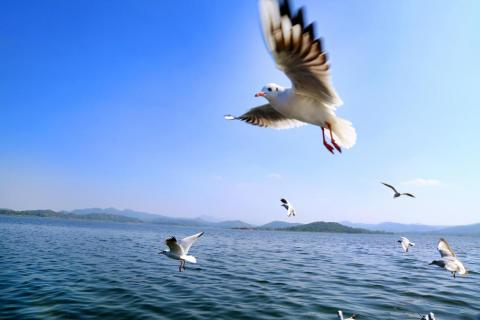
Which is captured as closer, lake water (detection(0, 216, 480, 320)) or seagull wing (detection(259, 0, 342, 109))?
seagull wing (detection(259, 0, 342, 109))

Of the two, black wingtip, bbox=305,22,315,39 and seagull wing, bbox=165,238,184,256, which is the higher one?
black wingtip, bbox=305,22,315,39

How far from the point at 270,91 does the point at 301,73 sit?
2.68 ft

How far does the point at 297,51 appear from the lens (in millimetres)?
4414

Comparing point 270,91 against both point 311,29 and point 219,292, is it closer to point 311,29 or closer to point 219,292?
point 311,29

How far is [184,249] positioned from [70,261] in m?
14.3

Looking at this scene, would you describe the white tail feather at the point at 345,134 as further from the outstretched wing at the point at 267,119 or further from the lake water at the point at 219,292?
the lake water at the point at 219,292

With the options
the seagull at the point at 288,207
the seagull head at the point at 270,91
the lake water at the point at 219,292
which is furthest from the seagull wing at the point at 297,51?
the seagull at the point at 288,207

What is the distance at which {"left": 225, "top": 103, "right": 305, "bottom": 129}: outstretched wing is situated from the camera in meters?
8.70

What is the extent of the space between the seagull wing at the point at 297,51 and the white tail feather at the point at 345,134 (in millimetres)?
1081

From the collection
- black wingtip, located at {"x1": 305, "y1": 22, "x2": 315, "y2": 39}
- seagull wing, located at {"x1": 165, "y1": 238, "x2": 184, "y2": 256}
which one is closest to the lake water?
seagull wing, located at {"x1": 165, "y1": 238, "x2": 184, "y2": 256}

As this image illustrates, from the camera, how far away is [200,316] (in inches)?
417

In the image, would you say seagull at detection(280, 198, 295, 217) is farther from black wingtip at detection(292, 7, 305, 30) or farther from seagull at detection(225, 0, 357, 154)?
black wingtip at detection(292, 7, 305, 30)

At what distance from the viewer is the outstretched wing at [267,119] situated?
8.70 meters

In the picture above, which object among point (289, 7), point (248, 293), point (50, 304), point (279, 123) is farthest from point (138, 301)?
point (289, 7)
